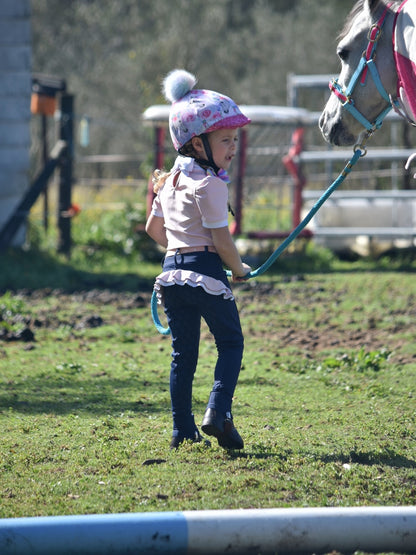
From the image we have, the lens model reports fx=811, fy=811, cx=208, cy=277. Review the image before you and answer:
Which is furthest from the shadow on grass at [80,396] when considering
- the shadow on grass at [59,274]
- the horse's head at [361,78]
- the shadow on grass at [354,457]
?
the shadow on grass at [59,274]

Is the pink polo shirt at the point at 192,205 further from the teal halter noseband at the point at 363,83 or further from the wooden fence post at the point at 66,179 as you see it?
the wooden fence post at the point at 66,179

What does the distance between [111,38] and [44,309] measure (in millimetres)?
22955

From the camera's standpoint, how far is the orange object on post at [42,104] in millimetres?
11383

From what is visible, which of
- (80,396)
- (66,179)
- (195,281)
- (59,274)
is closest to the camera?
(195,281)

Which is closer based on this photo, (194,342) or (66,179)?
(194,342)

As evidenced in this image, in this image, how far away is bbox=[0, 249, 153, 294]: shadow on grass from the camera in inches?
356

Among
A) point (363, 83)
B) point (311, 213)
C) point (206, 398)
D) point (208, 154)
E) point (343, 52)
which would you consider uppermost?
point (343, 52)

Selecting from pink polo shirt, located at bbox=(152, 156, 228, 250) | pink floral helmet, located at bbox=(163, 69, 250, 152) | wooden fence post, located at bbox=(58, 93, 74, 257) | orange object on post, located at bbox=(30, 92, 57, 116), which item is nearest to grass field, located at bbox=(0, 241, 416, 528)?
pink polo shirt, located at bbox=(152, 156, 228, 250)

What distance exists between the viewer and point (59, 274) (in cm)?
984

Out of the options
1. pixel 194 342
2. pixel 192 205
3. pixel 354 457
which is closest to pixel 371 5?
pixel 192 205

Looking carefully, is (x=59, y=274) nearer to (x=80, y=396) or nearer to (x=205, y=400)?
(x=80, y=396)

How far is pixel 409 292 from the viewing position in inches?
328

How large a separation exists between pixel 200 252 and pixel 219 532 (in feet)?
4.46

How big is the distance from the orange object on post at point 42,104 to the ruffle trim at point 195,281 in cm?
842
